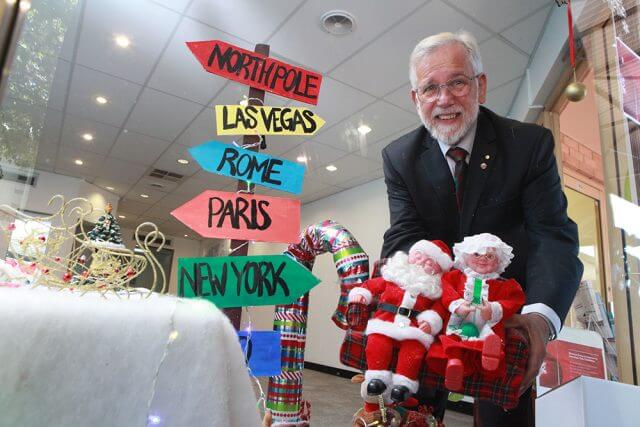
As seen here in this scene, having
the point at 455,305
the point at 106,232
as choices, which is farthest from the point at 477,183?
the point at 106,232

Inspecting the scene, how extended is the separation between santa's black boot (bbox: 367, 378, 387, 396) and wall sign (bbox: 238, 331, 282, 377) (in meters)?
0.31

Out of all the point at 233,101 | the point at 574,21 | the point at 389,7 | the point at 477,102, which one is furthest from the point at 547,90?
the point at 233,101

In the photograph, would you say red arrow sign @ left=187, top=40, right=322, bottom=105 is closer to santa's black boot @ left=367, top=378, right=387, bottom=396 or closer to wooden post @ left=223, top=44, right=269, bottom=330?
wooden post @ left=223, top=44, right=269, bottom=330

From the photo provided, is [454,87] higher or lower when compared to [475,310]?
higher

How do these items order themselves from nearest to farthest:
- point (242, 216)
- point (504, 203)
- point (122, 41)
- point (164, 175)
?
1. point (504, 203)
2. point (242, 216)
3. point (122, 41)
4. point (164, 175)

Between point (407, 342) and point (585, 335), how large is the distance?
1130 mm

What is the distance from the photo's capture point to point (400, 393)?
59 centimetres

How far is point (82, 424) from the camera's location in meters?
0.33

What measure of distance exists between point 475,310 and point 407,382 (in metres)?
0.15

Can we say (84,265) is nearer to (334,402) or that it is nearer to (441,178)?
(441,178)

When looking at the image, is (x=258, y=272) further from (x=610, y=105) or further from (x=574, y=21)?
(x=574, y=21)

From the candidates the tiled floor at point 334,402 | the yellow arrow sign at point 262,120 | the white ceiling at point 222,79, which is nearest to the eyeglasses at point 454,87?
the yellow arrow sign at point 262,120

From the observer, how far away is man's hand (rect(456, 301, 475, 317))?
0.63 m

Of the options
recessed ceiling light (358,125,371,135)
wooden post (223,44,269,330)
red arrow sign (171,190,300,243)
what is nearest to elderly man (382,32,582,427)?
red arrow sign (171,190,300,243)
